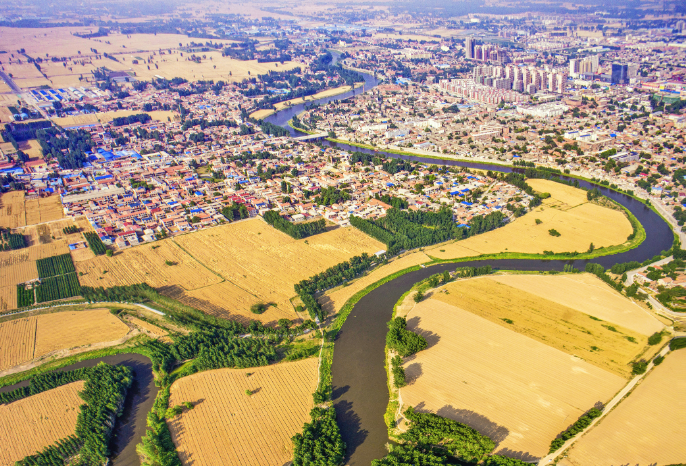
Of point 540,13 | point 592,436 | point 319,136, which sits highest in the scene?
point 540,13

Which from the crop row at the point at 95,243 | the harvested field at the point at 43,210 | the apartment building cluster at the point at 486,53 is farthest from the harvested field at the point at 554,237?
the apartment building cluster at the point at 486,53

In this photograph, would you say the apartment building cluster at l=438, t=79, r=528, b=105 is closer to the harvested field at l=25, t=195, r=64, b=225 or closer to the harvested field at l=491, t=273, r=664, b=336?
the harvested field at l=491, t=273, r=664, b=336

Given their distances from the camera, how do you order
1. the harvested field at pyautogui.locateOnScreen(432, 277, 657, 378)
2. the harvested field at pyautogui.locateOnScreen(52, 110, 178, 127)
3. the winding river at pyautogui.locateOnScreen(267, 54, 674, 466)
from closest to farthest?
the winding river at pyautogui.locateOnScreen(267, 54, 674, 466) → the harvested field at pyautogui.locateOnScreen(432, 277, 657, 378) → the harvested field at pyautogui.locateOnScreen(52, 110, 178, 127)

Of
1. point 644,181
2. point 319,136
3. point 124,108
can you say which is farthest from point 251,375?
point 124,108

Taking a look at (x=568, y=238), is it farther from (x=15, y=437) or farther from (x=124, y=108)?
(x=124, y=108)


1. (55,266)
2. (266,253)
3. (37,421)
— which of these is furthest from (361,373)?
(55,266)

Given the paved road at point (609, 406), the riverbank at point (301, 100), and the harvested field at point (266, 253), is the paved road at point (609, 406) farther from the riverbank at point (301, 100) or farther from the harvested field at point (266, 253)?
the riverbank at point (301, 100)

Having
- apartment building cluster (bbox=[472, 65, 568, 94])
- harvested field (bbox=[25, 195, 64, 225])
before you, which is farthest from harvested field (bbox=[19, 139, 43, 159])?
apartment building cluster (bbox=[472, 65, 568, 94])
